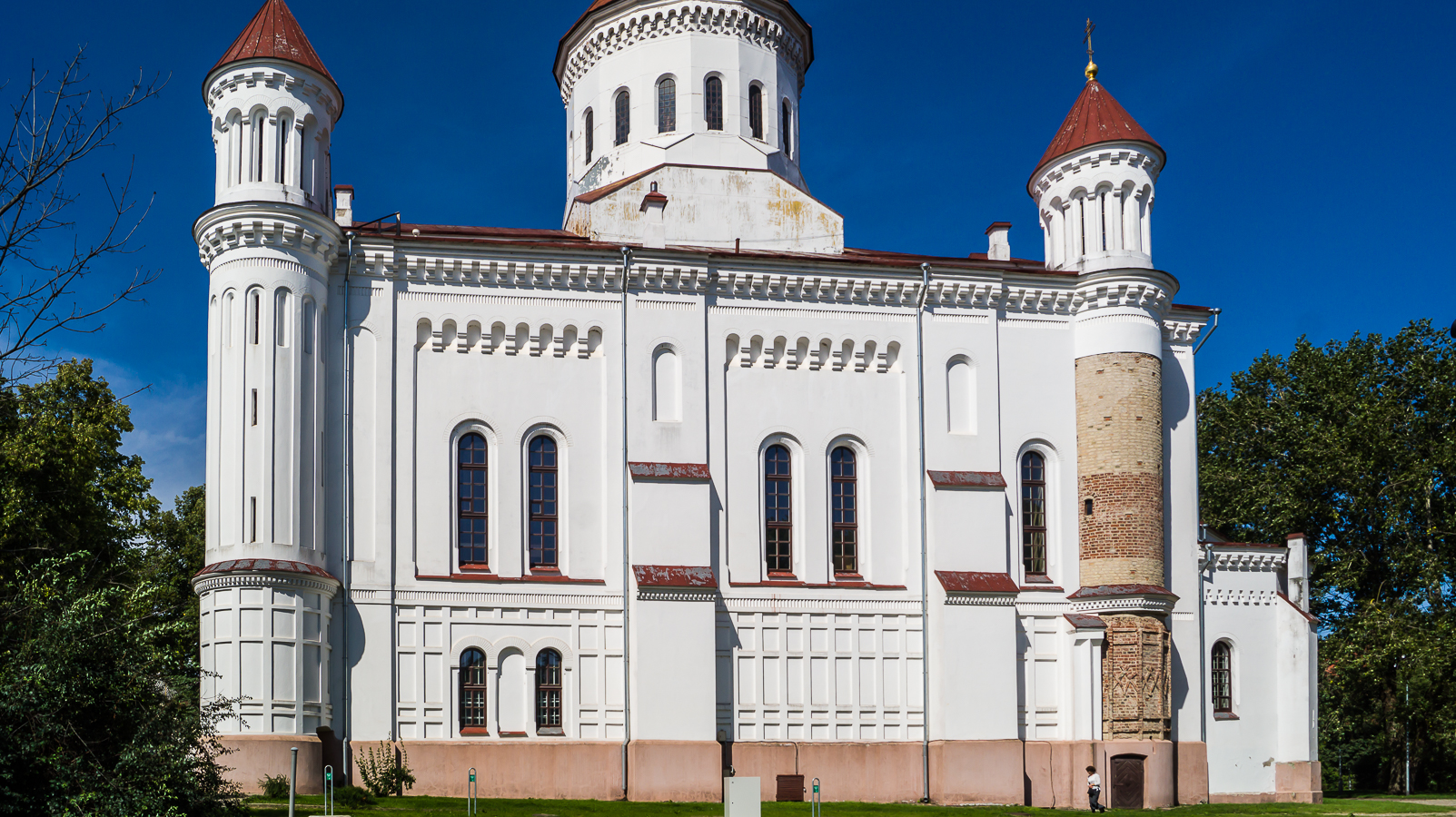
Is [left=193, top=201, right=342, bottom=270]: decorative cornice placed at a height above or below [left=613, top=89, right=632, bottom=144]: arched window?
below

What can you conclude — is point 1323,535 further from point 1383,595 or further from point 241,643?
point 241,643

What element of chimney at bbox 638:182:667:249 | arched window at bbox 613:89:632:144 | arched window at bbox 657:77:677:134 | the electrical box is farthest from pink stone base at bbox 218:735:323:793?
arched window at bbox 657:77:677:134

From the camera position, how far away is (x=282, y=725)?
30672mm

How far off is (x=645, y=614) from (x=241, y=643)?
8467 millimetres

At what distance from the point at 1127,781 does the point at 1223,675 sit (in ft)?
15.4

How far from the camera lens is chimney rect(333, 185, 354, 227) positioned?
36656mm

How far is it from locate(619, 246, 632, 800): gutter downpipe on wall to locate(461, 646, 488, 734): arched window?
10.1ft

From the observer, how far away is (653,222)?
36.9 meters

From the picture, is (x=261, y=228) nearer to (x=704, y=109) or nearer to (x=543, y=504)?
(x=543, y=504)

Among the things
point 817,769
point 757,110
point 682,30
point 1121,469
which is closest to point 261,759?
point 817,769

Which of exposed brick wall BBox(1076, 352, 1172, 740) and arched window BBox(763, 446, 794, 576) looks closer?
exposed brick wall BBox(1076, 352, 1172, 740)

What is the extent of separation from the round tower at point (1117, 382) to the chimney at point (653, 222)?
1013cm

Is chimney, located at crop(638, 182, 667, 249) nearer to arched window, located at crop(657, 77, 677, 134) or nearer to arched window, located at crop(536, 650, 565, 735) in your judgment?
arched window, located at crop(657, 77, 677, 134)

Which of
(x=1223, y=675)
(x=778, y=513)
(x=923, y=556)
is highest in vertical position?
(x=778, y=513)
